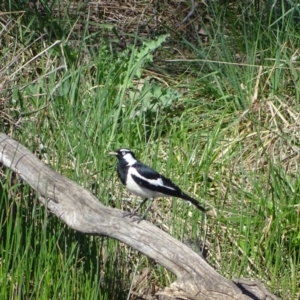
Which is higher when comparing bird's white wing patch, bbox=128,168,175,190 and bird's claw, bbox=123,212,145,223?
bird's claw, bbox=123,212,145,223

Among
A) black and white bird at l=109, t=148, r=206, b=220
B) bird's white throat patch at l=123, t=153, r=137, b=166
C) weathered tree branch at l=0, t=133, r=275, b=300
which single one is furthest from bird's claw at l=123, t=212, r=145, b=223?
bird's white throat patch at l=123, t=153, r=137, b=166

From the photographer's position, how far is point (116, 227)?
3229 millimetres

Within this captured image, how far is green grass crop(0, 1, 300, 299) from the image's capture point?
12.3 feet

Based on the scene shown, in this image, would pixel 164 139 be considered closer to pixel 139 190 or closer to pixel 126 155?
pixel 126 155

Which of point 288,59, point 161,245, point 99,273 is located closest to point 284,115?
point 288,59

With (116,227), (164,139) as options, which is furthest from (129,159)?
(164,139)

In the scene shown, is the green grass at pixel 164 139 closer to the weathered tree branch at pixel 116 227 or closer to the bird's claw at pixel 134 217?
the weathered tree branch at pixel 116 227

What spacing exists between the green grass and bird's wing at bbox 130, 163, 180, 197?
19cm

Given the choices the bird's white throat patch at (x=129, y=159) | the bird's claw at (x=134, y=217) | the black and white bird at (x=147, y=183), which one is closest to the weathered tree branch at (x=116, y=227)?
the bird's claw at (x=134, y=217)

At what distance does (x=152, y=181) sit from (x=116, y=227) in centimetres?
48

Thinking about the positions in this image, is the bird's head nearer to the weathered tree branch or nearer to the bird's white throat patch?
the bird's white throat patch

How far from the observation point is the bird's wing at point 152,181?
3.61 m

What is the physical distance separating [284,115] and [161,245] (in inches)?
78.7

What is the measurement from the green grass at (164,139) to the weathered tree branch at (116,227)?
0.36 ft
